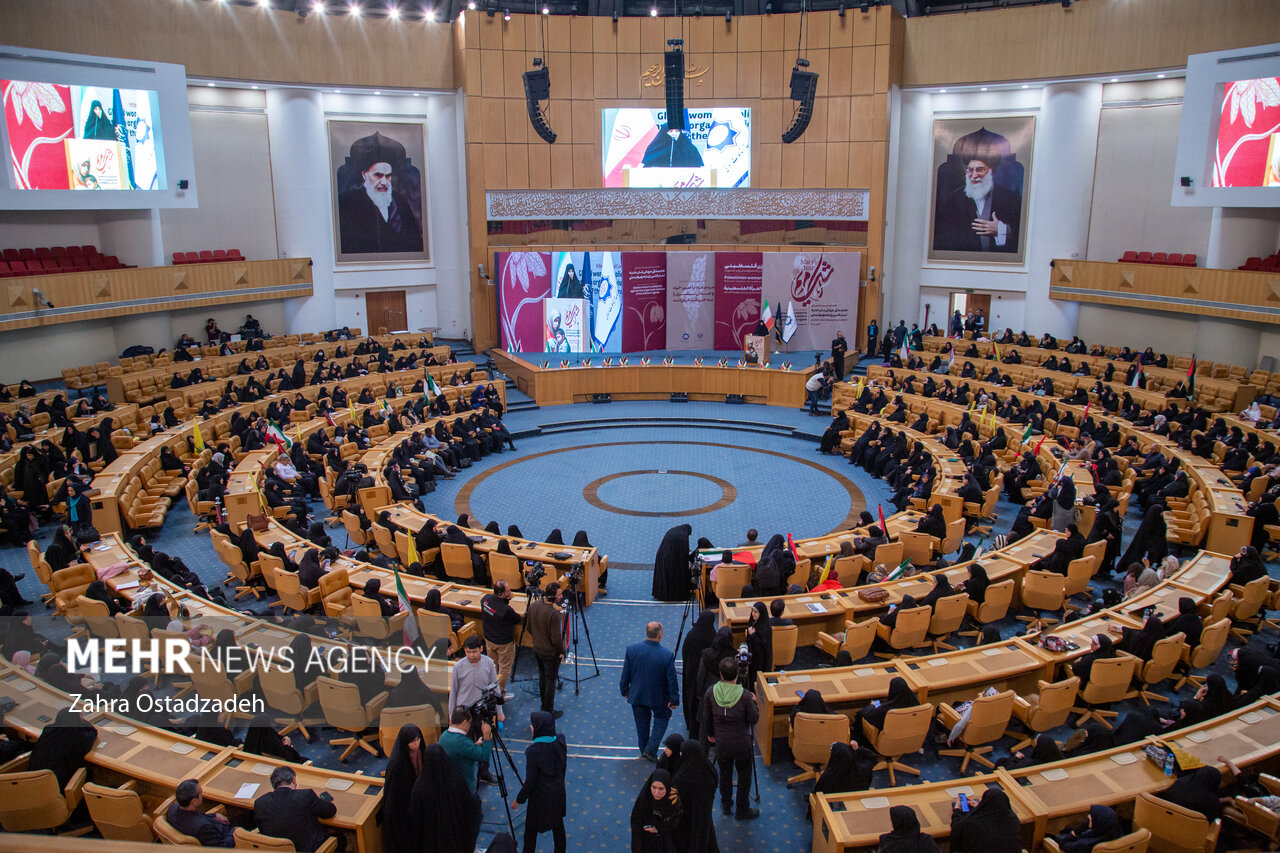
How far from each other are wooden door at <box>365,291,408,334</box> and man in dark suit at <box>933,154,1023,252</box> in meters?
19.4

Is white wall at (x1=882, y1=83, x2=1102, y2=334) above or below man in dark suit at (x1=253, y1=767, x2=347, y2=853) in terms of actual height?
above

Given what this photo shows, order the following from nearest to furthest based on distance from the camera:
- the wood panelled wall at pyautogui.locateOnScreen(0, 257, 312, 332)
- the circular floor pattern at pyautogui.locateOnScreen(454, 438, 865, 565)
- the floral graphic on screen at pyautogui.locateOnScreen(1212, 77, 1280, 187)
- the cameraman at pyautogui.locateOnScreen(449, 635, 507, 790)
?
the cameraman at pyautogui.locateOnScreen(449, 635, 507, 790) → the circular floor pattern at pyautogui.locateOnScreen(454, 438, 865, 565) → the floral graphic on screen at pyautogui.locateOnScreen(1212, 77, 1280, 187) → the wood panelled wall at pyautogui.locateOnScreen(0, 257, 312, 332)

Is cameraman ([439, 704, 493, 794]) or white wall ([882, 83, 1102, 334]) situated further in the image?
white wall ([882, 83, 1102, 334])

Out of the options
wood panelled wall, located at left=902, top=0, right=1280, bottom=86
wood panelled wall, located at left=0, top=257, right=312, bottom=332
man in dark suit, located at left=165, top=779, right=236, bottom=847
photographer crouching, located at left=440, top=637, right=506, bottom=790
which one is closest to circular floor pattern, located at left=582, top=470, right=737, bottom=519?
photographer crouching, located at left=440, top=637, right=506, bottom=790

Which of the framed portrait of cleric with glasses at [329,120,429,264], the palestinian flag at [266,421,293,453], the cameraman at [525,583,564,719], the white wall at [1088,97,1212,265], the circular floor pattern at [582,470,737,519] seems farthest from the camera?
the framed portrait of cleric with glasses at [329,120,429,264]

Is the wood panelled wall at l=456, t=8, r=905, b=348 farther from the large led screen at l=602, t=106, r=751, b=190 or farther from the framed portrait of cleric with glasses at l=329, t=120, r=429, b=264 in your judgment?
the framed portrait of cleric with glasses at l=329, t=120, r=429, b=264

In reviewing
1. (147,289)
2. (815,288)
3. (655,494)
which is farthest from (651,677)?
(815,288)

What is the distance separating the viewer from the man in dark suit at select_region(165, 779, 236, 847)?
18.0ft

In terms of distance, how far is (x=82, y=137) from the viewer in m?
22.0

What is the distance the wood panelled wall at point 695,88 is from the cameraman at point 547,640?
23032 millimetres

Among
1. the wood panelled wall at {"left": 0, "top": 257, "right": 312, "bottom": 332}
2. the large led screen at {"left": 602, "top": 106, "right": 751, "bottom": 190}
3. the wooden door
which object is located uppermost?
the large led screen at {"left": 602, "top": 106, "right": 751, "bottom": 190}

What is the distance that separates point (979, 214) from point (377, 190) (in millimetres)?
21034

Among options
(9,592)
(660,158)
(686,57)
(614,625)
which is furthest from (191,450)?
(686,57)

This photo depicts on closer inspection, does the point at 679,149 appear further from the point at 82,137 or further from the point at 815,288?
the point at 82,137
